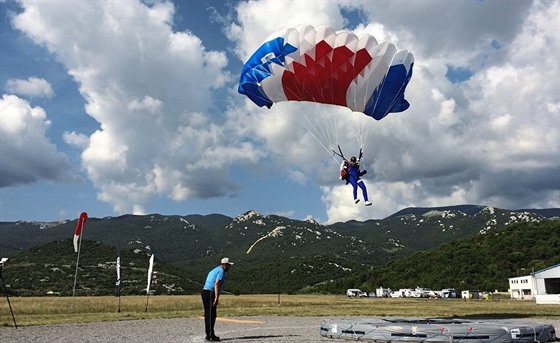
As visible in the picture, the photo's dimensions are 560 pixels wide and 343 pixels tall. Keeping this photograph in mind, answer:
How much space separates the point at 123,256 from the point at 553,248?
323 feet

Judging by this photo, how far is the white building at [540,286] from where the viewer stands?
44188 mm

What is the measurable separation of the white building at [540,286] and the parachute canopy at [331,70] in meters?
31.6

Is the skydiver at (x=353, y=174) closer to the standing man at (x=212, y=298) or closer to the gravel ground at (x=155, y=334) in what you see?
Answer: the gravel ground at (x=155, y=334)

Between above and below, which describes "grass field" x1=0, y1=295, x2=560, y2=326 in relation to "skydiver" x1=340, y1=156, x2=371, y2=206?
below

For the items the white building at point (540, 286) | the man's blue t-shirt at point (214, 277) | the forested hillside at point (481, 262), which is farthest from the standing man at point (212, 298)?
the forested hillside at point (481, 262)

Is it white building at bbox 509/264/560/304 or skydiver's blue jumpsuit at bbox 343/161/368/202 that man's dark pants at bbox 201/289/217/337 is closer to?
skydiver's blue jumpsuit at bbox 343/161/368/202

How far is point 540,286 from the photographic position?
46938mm

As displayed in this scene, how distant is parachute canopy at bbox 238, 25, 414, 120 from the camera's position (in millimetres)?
20328

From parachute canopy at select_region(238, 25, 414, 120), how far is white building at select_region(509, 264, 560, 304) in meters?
31.6

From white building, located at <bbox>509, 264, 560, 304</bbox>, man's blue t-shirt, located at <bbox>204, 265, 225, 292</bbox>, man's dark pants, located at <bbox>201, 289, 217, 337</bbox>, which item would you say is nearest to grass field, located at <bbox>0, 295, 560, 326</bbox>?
white building, located at <bbox>509, 264, 560, 304</bbox>

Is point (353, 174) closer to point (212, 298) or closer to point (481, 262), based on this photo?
point (212, 298)

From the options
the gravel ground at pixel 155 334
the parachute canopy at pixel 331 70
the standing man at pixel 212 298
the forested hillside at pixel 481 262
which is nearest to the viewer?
the standing man at pixel 212 298

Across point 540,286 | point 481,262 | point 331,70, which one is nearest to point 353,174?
point 331,70

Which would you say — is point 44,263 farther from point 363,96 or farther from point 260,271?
point 363,96
